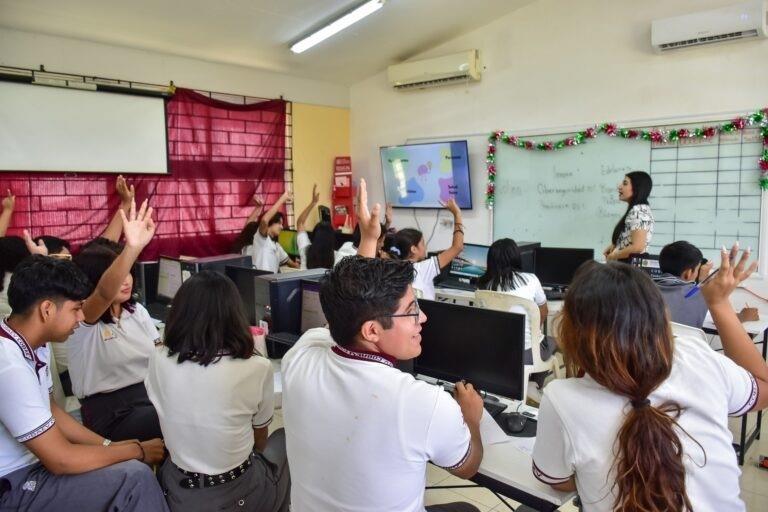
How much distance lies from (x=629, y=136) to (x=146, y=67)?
484 cm

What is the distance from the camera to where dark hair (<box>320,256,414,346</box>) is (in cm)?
135

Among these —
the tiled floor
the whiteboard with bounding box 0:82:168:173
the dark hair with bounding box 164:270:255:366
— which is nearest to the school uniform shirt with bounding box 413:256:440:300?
the tiled floor

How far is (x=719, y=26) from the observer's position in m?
4.51

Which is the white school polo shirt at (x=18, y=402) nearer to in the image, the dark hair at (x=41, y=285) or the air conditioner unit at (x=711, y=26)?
the dark hair at (x=41, y=285)

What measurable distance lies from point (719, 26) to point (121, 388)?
16.8ft

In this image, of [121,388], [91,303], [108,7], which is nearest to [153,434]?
[121,388]

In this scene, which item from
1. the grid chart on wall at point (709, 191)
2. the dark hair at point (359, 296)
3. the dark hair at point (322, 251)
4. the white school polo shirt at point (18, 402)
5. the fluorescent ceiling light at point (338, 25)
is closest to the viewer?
the dark hair at point (359, 296)

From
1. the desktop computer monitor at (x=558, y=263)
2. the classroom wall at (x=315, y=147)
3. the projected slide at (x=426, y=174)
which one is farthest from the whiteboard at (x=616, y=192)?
the classroom wall at (x=315, y=147)

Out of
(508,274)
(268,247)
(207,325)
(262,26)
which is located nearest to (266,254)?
(268,247)

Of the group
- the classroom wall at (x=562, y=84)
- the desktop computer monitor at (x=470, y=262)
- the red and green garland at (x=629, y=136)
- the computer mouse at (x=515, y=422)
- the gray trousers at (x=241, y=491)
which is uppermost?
the classroom wall at (x=562, y=84)

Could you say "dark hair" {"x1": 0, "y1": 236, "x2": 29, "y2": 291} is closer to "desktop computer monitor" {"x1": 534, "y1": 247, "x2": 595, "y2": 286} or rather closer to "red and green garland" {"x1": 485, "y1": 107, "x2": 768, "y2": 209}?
"desktop computer monitor" {"x1": 534, "y1": 247, "x2": 595, "y2": 286}

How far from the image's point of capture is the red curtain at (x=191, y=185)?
5.11 m

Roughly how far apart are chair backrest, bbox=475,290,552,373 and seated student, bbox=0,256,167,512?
200 centimetres

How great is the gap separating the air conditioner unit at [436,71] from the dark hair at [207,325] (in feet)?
16.5
